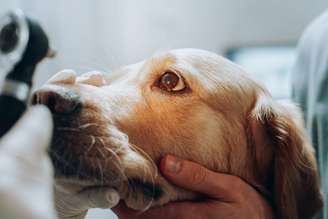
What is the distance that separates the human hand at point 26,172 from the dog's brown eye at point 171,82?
0.55 metres

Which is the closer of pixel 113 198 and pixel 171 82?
pixel 113 198

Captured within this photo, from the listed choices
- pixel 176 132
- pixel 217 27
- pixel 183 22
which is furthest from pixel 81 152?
pixel 217 27

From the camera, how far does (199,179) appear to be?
0.99 metres

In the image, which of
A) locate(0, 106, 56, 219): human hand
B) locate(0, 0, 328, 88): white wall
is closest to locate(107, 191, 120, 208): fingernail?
locate(0, 106, 56, 219): human hand

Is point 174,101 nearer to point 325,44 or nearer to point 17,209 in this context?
point 17,209

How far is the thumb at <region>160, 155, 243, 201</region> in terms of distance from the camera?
3.15ft

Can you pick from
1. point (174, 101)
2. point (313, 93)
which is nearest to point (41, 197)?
point (174, 101)

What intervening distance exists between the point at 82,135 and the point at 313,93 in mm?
962

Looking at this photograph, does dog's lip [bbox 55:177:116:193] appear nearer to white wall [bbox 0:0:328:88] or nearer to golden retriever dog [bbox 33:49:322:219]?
golden retriever dog [bbox 33:49:322:219]

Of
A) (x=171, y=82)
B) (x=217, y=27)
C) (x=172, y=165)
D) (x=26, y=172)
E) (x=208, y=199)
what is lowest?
(x=217, y=27)

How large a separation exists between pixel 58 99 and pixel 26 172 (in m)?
0.34

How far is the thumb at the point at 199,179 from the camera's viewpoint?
0.96m

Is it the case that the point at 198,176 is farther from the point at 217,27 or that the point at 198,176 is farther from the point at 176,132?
the point at 217,27

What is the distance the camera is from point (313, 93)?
1.57m
